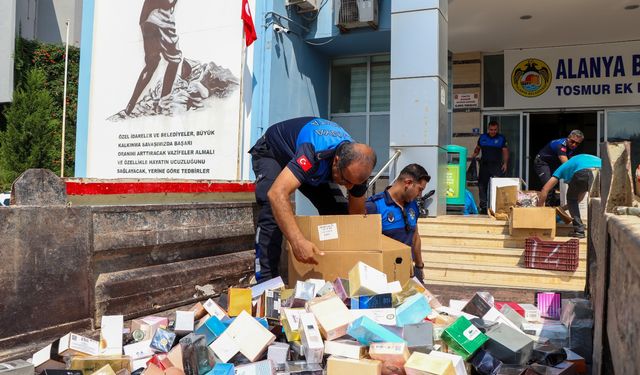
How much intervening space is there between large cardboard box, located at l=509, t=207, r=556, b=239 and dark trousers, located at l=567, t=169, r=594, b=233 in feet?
1.45

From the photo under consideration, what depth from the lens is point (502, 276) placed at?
241 inches

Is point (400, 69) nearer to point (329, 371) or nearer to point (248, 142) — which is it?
point (248, 142)

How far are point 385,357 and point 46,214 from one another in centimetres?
150

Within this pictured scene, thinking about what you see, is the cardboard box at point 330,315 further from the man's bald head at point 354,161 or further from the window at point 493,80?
the window at point 493,80

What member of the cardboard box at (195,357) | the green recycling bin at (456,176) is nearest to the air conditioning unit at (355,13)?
the green recycling bin at (456,176)

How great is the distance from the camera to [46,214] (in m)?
2.22

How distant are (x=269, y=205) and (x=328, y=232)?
0.43m

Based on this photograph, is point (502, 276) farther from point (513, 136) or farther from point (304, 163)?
point (513, 136)

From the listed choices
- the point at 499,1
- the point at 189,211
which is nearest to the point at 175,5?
the point at 499,1

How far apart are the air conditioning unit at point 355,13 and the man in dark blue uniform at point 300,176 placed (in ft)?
20.9

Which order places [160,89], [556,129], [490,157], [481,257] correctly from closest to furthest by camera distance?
[481,257] < [490,157] < [160,89] < [556,129]

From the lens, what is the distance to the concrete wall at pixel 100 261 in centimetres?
211

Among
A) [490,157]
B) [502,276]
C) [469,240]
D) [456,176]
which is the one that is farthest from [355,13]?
[502,276]

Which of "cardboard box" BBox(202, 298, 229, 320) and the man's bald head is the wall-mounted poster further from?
"cardboard box" BBox(202, 298, 229, 320)
